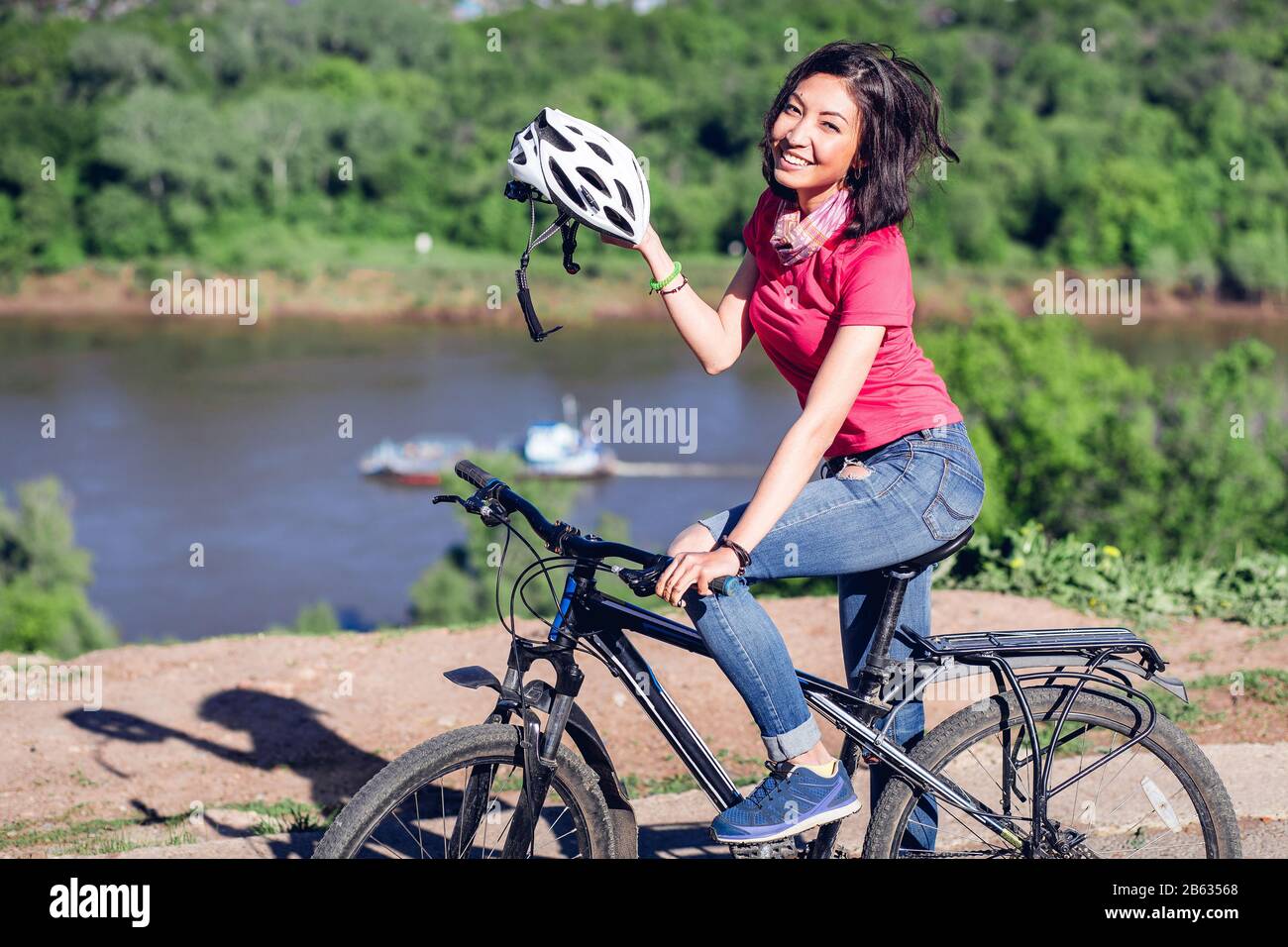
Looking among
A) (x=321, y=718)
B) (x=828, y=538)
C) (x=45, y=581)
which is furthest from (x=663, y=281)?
(x=45, y=581)

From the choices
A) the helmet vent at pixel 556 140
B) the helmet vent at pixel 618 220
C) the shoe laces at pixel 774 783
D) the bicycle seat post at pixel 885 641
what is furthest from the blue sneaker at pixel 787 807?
the helmet vent at pixel 556 140

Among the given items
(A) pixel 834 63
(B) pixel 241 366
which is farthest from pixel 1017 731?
(B) pixel 241 366

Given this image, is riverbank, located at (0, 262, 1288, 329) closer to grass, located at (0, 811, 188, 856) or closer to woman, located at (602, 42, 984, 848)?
grass, located at (0, 811, 188, 856)

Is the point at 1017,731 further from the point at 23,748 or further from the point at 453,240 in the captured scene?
the point at 453,240

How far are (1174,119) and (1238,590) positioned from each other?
84.9 meters

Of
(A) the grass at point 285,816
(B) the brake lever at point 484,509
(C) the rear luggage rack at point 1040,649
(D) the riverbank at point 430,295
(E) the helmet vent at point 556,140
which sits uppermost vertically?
(D) the riverbank at point 430,295

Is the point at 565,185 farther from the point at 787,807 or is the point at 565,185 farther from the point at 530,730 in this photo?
the point at 787,807

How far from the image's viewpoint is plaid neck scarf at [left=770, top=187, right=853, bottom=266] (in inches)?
131

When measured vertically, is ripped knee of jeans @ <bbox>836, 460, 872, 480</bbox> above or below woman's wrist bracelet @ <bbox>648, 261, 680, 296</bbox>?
below

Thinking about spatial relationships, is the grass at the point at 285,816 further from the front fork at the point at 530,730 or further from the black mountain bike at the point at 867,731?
the front fork at the point at 530,730

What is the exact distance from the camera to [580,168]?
3.13 m

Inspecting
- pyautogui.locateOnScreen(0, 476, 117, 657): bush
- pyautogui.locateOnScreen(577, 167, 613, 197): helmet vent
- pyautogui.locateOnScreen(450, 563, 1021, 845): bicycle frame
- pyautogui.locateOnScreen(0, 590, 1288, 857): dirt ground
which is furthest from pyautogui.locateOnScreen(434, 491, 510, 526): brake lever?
pyautogui.locateOnScreen(0, 476, 117, 657): bush

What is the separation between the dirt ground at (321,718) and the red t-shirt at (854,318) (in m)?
2.16

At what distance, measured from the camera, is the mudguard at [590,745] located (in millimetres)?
3355
